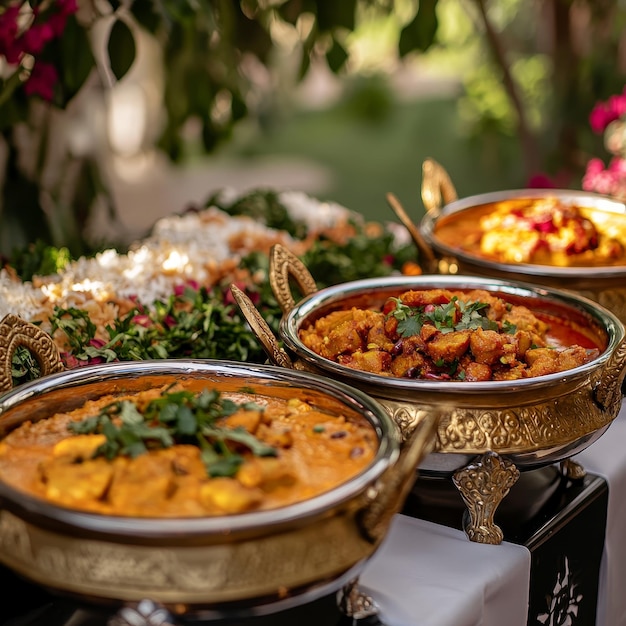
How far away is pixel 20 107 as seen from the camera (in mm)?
1831

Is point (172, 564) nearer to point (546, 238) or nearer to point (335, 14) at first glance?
point (546, 238)

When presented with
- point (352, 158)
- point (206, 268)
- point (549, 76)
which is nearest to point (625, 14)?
point (549, 76)

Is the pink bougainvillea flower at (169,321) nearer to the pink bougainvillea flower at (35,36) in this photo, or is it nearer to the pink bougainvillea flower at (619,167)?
the pink bougainvillea flower at (35,36)

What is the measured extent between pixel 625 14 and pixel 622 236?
238 centimetres

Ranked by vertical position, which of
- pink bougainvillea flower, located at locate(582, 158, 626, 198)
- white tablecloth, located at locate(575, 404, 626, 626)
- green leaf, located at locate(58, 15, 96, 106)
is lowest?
white tablecloth, located at locate(575, 404, 626, 626)

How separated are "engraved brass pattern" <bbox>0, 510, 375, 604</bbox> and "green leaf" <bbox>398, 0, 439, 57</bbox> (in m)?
1.39

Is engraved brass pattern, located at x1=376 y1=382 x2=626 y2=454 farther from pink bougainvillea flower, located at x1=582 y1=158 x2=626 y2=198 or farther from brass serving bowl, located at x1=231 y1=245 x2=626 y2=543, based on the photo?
pink bougainvillea flower, located at x1=582 y1=158 x2=626 y2=198

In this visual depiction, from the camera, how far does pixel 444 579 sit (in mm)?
1065

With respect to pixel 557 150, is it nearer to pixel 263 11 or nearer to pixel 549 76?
pixel 549 76

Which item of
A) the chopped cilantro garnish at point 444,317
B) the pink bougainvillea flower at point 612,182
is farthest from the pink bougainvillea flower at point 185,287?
the pink bougainvillea flower at point 612,182

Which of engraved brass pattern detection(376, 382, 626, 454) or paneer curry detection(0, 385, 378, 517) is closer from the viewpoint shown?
paneer curry detection(0, 385, 378, 517)

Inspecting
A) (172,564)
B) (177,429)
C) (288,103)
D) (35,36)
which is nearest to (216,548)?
(172,564)

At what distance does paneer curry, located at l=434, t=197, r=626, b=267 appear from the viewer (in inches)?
68.2

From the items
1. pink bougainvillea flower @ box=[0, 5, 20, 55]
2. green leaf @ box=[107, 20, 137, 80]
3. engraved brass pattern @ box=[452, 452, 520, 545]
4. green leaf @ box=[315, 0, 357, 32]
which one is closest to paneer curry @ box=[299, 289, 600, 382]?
engraved brass pattern @ box=[452, 452, 520, 545]
